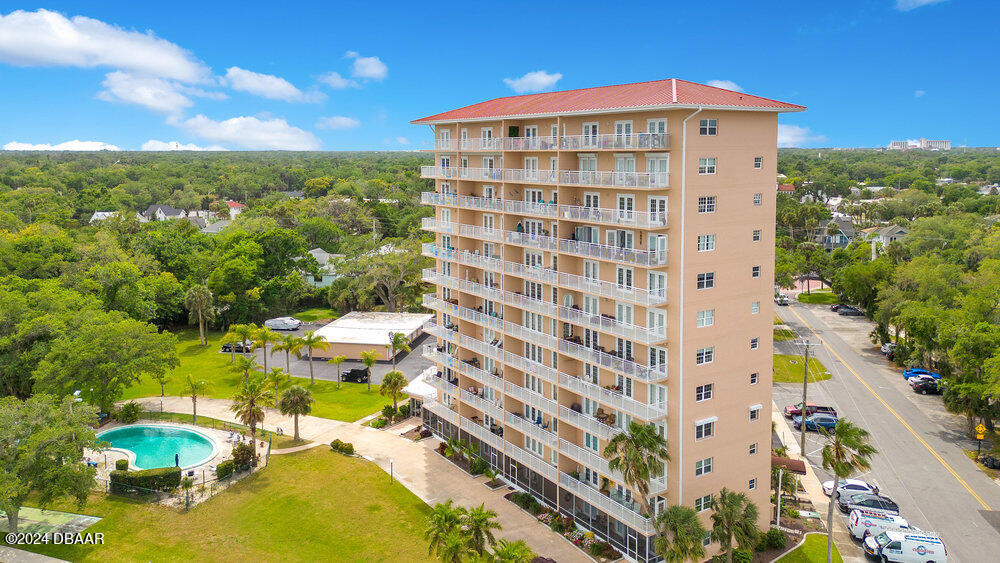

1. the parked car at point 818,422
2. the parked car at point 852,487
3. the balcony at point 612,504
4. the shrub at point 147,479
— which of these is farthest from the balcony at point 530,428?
the parked car at point 818,422

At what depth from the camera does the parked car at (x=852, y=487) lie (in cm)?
4320

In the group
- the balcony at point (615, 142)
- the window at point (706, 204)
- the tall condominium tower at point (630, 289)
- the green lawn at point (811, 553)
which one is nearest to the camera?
the balcony at point (615, 142)

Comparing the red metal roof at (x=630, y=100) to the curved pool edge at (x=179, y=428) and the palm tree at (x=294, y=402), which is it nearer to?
the palm tree at (x=294, y=402)

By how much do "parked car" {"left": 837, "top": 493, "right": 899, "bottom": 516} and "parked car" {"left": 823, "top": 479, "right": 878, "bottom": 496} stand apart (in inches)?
33.6

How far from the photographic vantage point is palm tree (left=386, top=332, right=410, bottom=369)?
6762cm

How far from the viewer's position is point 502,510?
41438mm

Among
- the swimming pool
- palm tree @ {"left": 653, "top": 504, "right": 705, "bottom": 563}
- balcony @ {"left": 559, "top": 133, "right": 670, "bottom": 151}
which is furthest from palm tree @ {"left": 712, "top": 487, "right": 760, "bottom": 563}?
the swimming pool

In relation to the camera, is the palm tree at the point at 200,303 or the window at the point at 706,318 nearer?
the window at the point at 706,318

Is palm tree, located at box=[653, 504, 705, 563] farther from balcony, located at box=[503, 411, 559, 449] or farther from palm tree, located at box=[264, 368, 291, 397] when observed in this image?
palm tree, located at box=[264, 368, 291, 397]

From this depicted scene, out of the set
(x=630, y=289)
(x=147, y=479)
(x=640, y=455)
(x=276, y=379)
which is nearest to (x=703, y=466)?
(x=640, y=455)

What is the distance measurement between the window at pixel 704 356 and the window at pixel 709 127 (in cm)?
1023

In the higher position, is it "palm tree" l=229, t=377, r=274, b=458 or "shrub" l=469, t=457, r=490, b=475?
"palm tree" l=229, t=377, r=274, b=458

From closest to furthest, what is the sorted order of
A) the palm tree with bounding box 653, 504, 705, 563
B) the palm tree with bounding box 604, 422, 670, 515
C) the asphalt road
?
the palm tree with bounding box 653, 504, 705, 563, the palm tree with bounding box 604, 422, 670, 515, the asphalt road

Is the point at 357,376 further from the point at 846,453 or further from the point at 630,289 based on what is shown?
the point at 846,453
